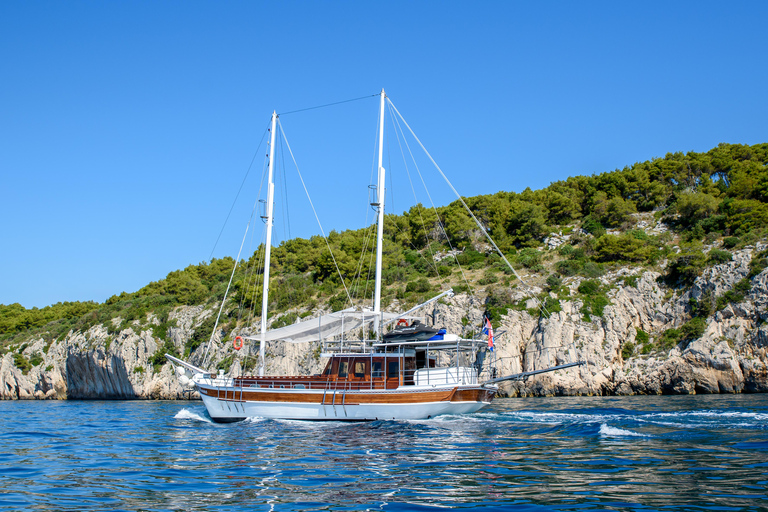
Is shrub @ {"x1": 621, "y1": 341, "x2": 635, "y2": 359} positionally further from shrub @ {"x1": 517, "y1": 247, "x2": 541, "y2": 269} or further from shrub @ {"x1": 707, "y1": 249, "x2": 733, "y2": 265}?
shrub @ {"x1": 517, "y1": 247, "x2": 541, "y2": 269}

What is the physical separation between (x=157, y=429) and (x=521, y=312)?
31.9 m

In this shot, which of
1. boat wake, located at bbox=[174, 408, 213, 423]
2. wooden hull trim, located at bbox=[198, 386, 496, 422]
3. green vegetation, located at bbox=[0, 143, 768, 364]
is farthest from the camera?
green vegetation, located at bbox=[0, 143, 768, 364]

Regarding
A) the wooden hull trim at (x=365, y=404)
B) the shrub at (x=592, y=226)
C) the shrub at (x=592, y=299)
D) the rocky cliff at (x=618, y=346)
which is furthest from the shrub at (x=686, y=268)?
the wooden hull trim at (x=365, y=404)

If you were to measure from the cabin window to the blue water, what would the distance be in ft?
12.2

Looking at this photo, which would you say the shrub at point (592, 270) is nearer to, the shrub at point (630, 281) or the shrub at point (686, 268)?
the shrub at point (630, 281)

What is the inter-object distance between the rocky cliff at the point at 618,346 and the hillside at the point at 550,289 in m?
0.12

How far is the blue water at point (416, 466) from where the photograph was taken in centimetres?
1037

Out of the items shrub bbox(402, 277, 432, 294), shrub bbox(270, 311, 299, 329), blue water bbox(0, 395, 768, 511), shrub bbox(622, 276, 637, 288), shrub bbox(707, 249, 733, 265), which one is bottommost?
blue water bbox(0, 395, 768, 511)

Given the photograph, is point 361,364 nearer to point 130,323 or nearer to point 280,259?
point 130,323

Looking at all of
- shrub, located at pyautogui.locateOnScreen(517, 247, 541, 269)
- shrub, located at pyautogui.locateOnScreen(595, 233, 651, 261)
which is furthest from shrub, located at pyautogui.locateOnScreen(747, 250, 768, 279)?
shrub, located at pyautogui.locateOnScreen(517, 247, 541, 269)

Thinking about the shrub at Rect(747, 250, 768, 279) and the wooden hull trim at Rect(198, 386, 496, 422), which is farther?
the shrub at Rect(747, 250, 768, 279)

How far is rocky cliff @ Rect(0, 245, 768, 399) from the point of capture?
126 feet

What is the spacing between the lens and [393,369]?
27.4 m

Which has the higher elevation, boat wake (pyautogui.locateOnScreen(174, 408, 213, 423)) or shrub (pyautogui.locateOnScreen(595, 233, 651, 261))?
shrub (pyautogui.locateOnScreen(595, 233, 651, 261))
